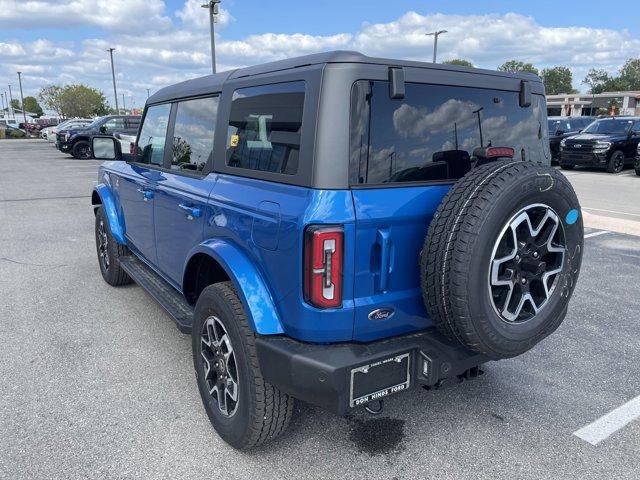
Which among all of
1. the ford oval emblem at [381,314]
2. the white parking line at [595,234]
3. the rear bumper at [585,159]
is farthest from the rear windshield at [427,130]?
the rear bumper at [585,159]

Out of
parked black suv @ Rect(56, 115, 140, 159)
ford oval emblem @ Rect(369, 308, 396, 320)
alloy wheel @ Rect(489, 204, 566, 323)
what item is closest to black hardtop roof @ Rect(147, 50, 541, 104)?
alloy wheel @ Rect(489, 204, 566, 323)

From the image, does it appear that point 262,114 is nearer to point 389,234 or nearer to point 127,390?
point 389,234

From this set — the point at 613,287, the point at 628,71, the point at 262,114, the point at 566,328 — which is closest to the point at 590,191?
the point at 613,287

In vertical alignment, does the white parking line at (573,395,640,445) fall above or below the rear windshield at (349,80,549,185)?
below

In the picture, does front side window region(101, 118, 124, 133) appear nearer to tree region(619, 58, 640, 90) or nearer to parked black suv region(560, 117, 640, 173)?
parked black suv region(560, 117, 640, 173)

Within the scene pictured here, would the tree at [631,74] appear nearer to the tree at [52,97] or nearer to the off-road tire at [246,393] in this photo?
the tree at [52,97]

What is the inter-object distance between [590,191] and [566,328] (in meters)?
9.29

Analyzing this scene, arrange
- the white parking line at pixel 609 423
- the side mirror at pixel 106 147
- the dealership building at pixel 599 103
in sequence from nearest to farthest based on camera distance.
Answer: the white parking line at pixel 609 423 → the side mirror at pixel 106 147 → the dealership building at pixel 599 103

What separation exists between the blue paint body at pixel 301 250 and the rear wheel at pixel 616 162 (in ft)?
52.4

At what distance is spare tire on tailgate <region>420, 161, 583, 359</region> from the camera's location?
2098 millimetres

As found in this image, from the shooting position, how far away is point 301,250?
211 centimetres

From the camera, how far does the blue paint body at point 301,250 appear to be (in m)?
2.13

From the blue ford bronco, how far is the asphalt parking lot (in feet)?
0.97

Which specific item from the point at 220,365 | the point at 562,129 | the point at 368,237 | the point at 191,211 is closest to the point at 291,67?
the point at 368,237
